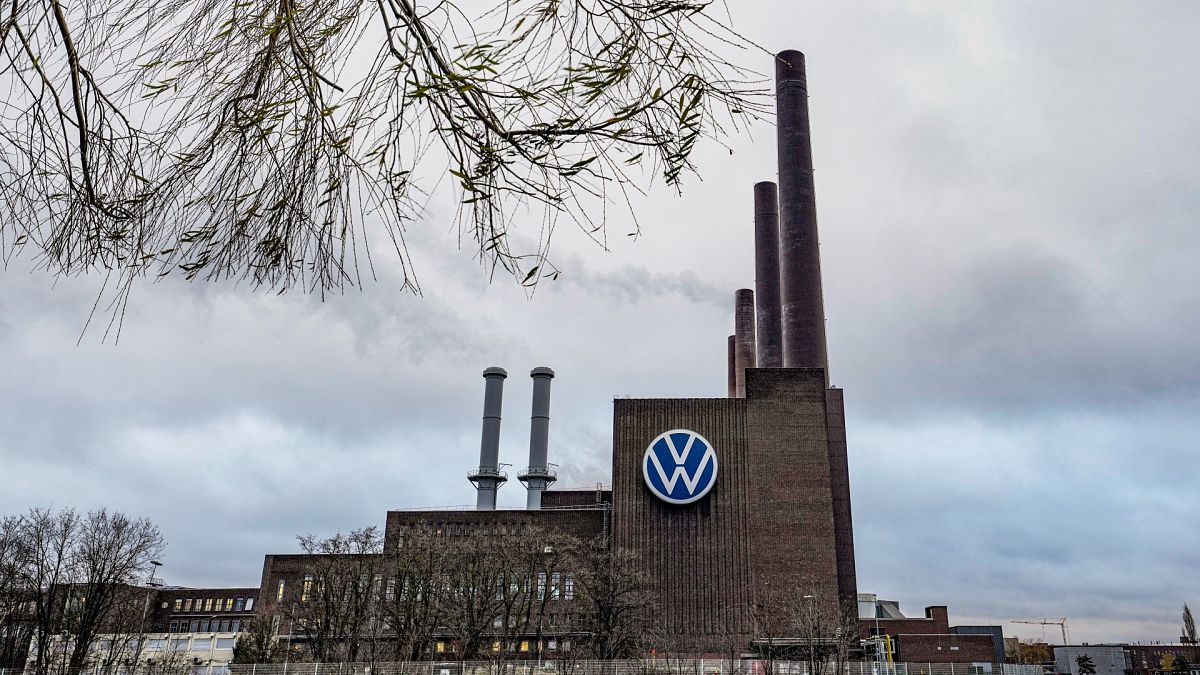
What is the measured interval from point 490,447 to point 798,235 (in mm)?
28264

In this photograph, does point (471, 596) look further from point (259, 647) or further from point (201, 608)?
point (201, 608)

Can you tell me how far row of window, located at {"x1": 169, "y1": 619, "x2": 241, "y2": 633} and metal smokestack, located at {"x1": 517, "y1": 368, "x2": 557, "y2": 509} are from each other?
3403 cm

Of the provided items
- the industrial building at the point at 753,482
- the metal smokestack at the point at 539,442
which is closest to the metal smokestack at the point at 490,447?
the metal smokestack at the point at 539,442

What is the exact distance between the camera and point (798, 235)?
167ft

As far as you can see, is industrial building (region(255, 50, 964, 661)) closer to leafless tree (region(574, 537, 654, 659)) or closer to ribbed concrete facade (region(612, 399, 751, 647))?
ribbed concrete facade (region(612, 399, 751, 647))

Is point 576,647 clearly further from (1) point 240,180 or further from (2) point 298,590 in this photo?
(1) point 240,180

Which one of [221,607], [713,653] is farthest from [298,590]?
[221,607]

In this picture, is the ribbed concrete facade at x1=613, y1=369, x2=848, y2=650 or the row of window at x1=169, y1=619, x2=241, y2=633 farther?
the row of window at x1=169, y1=619, x2=241, y2=633

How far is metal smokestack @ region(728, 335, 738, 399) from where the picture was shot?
64.9 metres

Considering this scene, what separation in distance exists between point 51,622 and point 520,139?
46909mm

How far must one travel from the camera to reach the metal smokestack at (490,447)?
65375 mm

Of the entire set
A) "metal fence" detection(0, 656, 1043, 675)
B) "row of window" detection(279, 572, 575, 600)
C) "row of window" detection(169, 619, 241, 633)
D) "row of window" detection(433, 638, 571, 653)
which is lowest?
"metal fence" detection(0, 656, 1043, 675)

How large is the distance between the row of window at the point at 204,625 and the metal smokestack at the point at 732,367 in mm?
49336

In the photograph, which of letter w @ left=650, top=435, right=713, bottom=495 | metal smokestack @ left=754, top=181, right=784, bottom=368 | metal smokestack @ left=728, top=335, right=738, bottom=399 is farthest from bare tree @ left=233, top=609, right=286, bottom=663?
metal smokestack @ left=728, top=335, right=738, bottom=399
